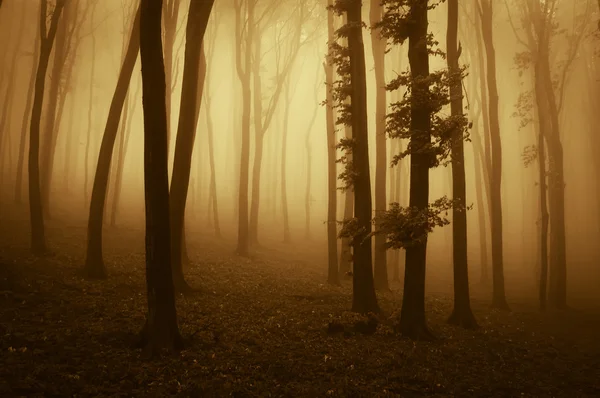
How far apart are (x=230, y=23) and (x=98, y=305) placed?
1014 inches

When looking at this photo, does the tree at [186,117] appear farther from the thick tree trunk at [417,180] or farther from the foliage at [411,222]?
the thick tree trunk at [417,180]

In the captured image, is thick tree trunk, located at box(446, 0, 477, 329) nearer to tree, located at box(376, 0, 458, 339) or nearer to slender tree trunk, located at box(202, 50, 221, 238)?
tree, located at box(376, 0, 458, 339)

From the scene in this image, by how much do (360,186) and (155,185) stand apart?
5.79 metres

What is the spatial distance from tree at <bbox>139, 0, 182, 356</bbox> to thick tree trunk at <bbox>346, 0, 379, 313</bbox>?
5387mm

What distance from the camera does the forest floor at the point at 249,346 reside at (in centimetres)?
612

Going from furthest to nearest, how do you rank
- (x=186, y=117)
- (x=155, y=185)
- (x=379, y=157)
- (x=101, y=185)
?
(x=379, y=157)
(x=101, y=185)
(x=186, y=117)
(x=155, y=185)

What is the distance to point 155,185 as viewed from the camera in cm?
719

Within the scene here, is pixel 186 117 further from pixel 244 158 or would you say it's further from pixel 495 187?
pixel 495 187

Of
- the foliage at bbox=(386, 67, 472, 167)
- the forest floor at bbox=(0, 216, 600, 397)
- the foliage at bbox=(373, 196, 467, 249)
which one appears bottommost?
the forest floor at bbox=(0, 216, 600, 397)

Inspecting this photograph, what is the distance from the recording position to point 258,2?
79.0ft

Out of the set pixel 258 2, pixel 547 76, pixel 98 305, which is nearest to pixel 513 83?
pixel 547 76

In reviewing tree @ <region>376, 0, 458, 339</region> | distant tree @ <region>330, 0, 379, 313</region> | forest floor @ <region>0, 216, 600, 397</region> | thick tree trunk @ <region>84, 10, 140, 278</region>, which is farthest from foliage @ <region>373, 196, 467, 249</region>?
thick tree trunk @ <region>84, 10, 140, 278</region>

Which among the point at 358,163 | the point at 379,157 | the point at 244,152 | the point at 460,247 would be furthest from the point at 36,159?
the point at 460,247

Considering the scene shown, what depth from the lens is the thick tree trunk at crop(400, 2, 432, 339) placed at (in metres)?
9.31
